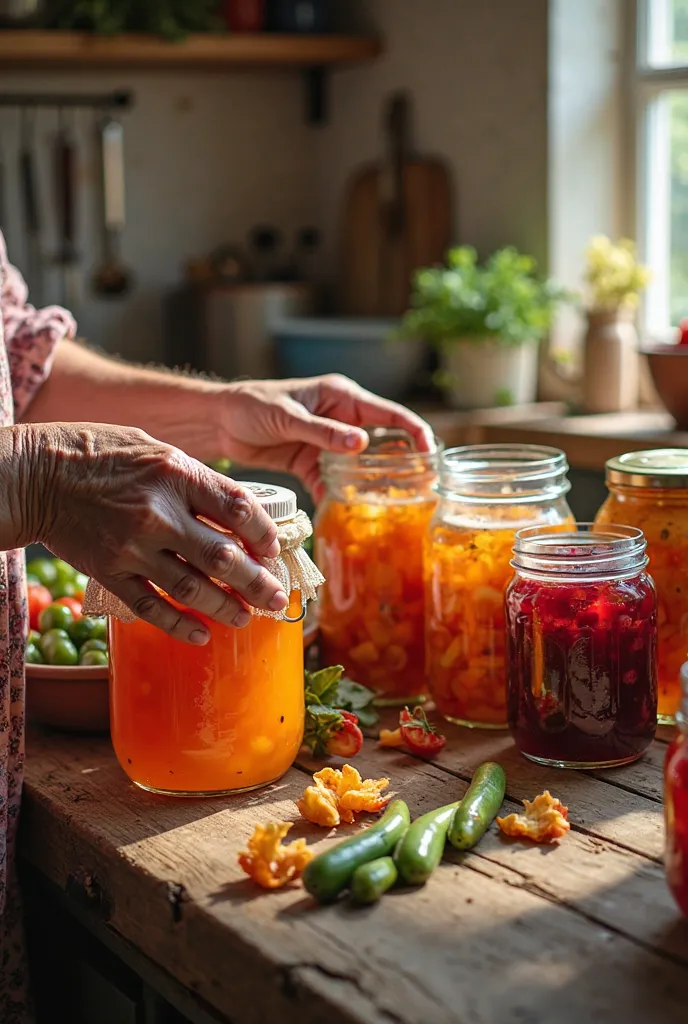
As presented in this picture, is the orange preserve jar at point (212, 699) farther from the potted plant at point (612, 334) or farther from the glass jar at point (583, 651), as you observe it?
the potted plant at point (612, 334)

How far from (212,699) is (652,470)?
17.3 inches

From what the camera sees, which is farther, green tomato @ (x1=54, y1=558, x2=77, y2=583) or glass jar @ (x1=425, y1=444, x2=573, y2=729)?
green tomato @ (x1=54, y1=558, x2=77, y2=583)

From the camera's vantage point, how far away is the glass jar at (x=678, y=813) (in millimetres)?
737

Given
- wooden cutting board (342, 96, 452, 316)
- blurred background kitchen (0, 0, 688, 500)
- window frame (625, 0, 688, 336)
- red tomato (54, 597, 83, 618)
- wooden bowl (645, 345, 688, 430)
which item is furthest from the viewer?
wooden cutting board (342, 96, 452, 316)

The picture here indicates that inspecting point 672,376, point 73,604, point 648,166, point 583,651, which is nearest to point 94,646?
point 73,604

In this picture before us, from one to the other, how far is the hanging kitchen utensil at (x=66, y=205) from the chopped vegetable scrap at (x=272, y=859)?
2860 millimetres

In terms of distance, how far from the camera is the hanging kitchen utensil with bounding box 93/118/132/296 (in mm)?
3436

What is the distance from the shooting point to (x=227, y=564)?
0.87 metres

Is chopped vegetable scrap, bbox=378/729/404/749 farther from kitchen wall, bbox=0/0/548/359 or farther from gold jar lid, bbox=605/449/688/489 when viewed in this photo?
kitchen wall, bbox=0/0/548/359

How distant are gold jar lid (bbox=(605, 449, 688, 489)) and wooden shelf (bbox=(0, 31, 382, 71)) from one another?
2.40 meters

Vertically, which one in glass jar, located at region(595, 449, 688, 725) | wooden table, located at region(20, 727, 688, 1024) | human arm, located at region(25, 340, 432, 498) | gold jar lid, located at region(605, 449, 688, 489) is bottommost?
wooden table, located at region(20, 727, 688, 1024)

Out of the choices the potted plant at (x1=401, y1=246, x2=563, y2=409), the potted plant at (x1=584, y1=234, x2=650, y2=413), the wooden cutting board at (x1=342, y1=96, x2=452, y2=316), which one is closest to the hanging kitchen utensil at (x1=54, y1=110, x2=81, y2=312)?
the wooden cutting board at (x1=342, y1=96, x2=452, y2=316)

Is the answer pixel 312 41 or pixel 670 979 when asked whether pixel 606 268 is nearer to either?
pixel 312 41

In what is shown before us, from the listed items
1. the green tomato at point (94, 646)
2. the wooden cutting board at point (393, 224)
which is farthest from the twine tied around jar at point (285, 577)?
the wooden cutting board at point (393, 224)
